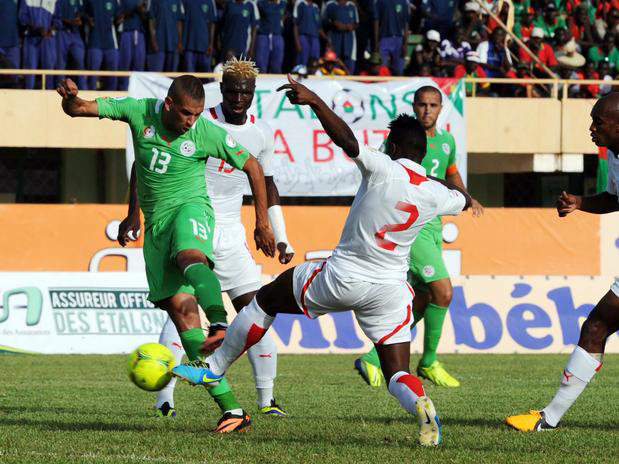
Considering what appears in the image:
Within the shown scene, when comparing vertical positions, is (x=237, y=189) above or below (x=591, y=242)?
above

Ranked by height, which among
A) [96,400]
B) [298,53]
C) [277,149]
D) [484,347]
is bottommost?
[484,347]

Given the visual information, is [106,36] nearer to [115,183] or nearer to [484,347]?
[115,183]

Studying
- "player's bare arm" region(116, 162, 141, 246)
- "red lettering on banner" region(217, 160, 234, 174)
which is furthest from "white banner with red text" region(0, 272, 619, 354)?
"player's bare arm" region(116, 162, 141, 246)

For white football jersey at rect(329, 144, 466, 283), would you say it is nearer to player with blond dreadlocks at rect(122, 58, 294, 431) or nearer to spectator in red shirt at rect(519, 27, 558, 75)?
player with blond dreadlocks at rect(122, 58, 294, 431)

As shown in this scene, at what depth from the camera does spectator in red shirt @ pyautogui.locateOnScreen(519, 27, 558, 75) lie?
2370 centimetres

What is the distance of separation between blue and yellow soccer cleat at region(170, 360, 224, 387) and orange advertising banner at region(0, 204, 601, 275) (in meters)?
10.8

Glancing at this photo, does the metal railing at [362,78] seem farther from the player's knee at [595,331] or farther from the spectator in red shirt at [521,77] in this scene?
the player's knee at [595,331]

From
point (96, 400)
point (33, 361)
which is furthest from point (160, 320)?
point (96, 400)

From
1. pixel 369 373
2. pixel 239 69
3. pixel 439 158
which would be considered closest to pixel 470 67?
pixel 439 158

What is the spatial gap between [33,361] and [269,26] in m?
9.22

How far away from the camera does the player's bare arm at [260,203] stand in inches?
311

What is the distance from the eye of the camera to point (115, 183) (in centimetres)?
2430

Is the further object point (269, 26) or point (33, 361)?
point (269, 26)

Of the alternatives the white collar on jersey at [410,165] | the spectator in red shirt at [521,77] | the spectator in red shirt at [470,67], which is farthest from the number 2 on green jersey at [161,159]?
the spectator in red shirt at [521,77]
